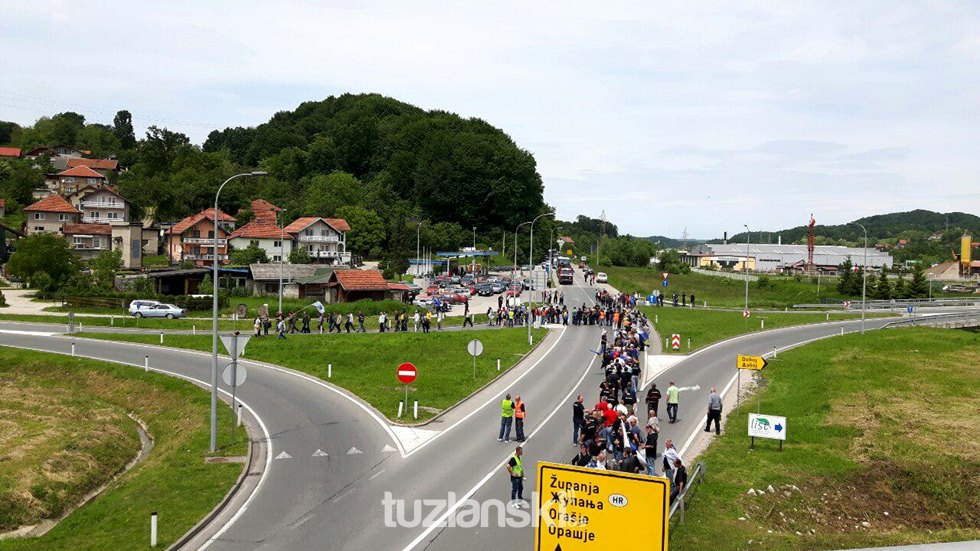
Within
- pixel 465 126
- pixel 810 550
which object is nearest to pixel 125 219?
pixel 465 126

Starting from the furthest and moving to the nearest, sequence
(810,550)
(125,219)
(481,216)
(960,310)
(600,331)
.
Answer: (481,216)
(125,219)
(960,310)
(600,331)
(810,550)

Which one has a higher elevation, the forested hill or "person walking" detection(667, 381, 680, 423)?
the forested hill

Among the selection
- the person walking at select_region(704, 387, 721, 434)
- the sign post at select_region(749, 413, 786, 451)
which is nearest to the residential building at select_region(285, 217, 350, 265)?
the person walking at select_region(704, 387, 721, 434)

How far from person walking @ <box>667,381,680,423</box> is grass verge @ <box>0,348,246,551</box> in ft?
46.3

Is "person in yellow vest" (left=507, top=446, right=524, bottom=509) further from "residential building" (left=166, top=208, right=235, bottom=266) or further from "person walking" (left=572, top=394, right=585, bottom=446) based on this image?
"residential building" (left=166, top=208, right=235, bottom=266)

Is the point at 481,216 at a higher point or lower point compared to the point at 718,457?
higher

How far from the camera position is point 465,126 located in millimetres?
159375

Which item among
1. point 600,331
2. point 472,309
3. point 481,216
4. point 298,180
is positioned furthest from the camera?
point 298,180

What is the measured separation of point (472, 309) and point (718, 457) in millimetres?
44496

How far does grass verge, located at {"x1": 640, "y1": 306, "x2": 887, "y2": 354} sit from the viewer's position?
48.6 meters

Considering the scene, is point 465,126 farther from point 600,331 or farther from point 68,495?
point 68,495

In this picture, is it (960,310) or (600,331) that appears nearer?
(600,331)

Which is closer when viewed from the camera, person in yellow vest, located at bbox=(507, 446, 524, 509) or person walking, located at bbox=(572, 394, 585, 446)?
person in yellow vest, located at bbox=(507, 446, 524, 509)

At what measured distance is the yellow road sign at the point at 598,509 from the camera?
28.3ft
